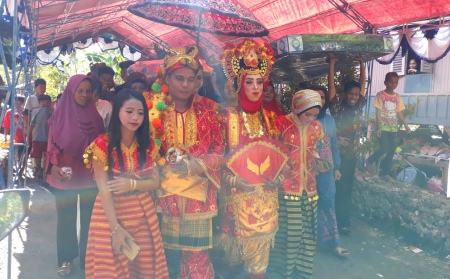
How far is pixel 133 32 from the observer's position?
11.9 metres

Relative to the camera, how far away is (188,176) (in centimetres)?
265

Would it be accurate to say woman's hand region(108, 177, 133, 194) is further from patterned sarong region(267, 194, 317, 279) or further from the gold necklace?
patterned sarong region(267, 194, 317, 279)

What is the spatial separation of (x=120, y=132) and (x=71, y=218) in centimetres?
141

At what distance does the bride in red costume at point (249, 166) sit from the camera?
2.82m

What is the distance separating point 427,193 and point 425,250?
0.73m

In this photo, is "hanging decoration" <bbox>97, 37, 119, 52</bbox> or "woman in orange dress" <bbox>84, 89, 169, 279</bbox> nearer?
"woman in orange dress" <bbox>84, 89, 169, 279</bbox>

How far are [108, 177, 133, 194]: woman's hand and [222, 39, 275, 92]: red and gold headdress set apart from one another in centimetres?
108

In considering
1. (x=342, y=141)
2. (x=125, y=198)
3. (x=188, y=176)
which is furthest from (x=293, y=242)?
(x=342, y=141)

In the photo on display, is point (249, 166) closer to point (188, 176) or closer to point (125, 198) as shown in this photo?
point (188, 176)

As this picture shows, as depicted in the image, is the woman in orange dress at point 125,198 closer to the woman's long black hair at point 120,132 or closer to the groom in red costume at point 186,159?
the woman's long black hair at point 120,132

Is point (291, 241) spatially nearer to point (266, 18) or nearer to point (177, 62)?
point (177, 62)

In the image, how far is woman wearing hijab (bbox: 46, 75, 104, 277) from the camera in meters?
3.16

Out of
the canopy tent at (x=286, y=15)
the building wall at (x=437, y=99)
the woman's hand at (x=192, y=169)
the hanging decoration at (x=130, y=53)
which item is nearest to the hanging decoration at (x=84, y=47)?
the hanging decoration at (x=130, y=53)

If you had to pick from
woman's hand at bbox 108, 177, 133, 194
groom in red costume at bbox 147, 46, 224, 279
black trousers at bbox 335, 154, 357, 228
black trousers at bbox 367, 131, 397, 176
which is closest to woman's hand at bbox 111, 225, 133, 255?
woman's hand at bbox 108, 177, 133, 194
